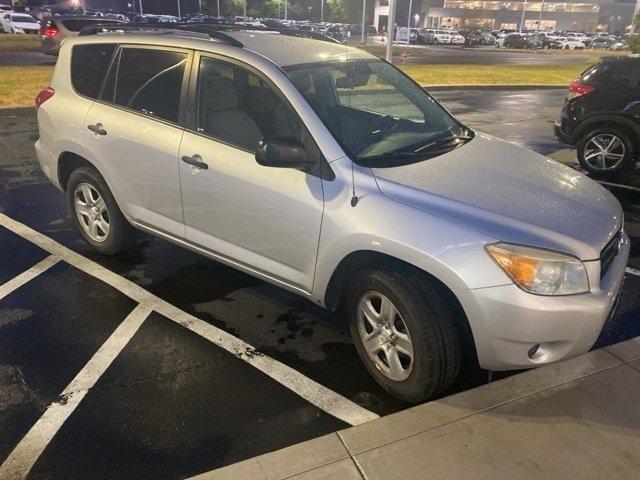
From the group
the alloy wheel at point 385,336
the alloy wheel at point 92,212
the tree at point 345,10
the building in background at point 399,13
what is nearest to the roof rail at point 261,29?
the alloy wheel at point 92,212

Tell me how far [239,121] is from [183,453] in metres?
2.05

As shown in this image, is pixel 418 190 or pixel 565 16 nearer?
pixel 418 190

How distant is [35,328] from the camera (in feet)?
12.1

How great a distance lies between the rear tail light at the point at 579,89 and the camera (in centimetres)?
757

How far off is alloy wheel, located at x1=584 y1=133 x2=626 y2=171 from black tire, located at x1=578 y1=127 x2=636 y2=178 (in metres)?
0.03

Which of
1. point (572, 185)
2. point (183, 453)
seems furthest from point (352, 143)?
point (183, 453)

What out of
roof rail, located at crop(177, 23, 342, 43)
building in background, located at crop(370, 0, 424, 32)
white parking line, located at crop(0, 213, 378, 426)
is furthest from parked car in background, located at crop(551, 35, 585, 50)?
white parking line, located at crop(0, 213, 378, 426)

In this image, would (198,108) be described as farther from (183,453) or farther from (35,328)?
(183,453)

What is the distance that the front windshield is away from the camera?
3.30m

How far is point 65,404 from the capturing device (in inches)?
117

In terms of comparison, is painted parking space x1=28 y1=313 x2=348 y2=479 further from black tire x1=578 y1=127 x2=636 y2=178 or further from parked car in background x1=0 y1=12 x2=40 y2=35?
parked car in background x1=0 y1=12 x2=40 y2=35

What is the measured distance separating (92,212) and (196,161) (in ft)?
5.28

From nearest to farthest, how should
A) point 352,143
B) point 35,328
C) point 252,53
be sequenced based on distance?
point 352,143 → point 252,53 → point 35,328

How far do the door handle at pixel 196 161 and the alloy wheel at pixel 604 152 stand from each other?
20.2 feet
